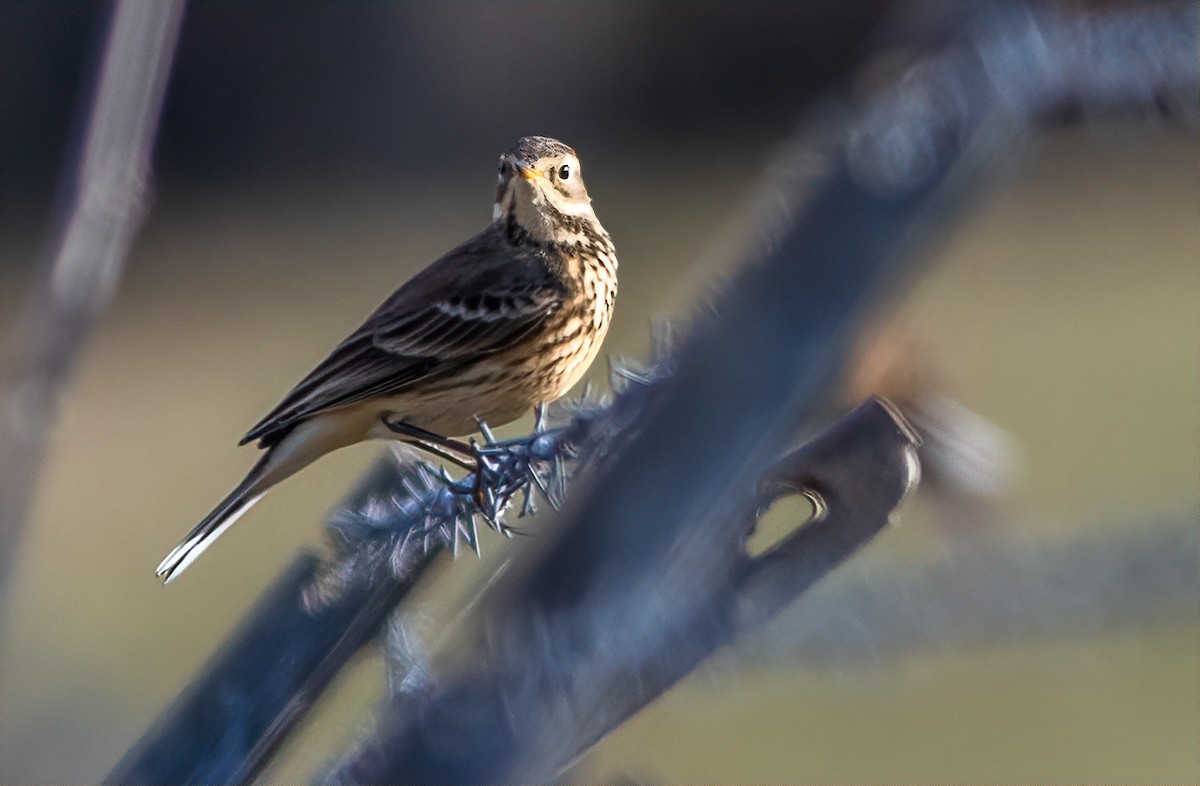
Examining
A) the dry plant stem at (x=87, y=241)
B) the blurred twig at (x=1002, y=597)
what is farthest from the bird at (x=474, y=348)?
the blurred twig at (x=1002, y=597)

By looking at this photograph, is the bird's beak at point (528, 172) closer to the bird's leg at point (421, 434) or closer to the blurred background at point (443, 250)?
the bird's leg at point (421, 434)

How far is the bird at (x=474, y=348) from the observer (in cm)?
421

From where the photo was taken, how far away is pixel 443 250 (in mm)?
12461

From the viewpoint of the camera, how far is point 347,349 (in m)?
4.37

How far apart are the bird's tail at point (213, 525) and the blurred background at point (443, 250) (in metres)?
1.52

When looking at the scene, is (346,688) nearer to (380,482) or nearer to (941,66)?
(380,482)

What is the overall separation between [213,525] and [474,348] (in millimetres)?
855

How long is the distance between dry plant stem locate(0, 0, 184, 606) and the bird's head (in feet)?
6.96

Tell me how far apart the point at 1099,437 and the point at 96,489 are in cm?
740

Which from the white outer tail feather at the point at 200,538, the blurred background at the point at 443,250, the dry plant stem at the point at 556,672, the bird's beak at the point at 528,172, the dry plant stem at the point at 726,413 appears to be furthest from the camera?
the blurred background at the point at 443,250

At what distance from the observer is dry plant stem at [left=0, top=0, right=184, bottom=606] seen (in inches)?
80.7

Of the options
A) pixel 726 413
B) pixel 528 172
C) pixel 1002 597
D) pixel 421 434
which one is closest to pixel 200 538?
pixel 421 434

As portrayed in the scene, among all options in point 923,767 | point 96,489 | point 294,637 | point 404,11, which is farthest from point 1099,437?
point 294,637

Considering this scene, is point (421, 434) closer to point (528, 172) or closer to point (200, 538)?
point (200, 538)
